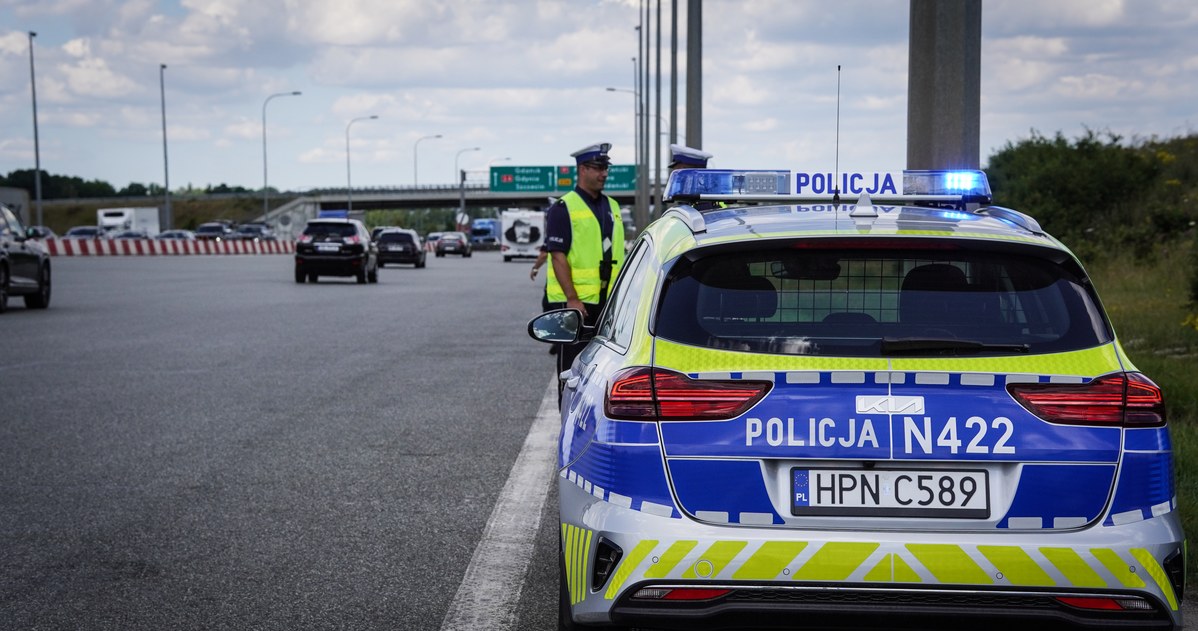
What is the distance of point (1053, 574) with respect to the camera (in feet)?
12.1

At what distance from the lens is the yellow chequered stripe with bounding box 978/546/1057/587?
145 inches

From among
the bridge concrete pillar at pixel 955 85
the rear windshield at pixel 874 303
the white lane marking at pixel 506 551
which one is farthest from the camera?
the bridge concrete pillar at pixel 955 85

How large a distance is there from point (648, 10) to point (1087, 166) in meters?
17.0

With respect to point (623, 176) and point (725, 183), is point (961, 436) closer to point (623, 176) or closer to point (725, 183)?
point (725, 183)

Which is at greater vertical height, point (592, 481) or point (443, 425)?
point (592, 481)

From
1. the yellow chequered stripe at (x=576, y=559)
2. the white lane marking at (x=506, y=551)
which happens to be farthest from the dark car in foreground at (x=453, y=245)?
the yellow chequered stripe at (x=576, y=559)

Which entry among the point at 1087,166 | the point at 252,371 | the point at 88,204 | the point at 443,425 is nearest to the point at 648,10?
the point at 1087,166

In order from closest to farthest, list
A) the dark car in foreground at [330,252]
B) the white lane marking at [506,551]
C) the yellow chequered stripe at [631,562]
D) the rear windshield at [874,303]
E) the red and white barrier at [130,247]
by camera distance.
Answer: the yellow chequered stripe at [631,562] < the rear windshield at [874,303] < the white lane marking at [506,551] < the dark car in foreground at [330,252] < the red and white barrier at [130,247]

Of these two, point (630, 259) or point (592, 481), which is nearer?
point (592, 481)

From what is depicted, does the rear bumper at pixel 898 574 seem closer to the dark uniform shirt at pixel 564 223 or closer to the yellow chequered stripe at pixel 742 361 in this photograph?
the yellow chequered stripe at pixel 742 361

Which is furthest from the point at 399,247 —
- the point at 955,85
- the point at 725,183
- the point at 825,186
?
the point at 825,186

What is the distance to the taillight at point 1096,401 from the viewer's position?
12.3 feet

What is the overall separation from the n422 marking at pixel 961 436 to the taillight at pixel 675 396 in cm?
37

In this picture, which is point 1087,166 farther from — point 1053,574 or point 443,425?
point 1053,574
